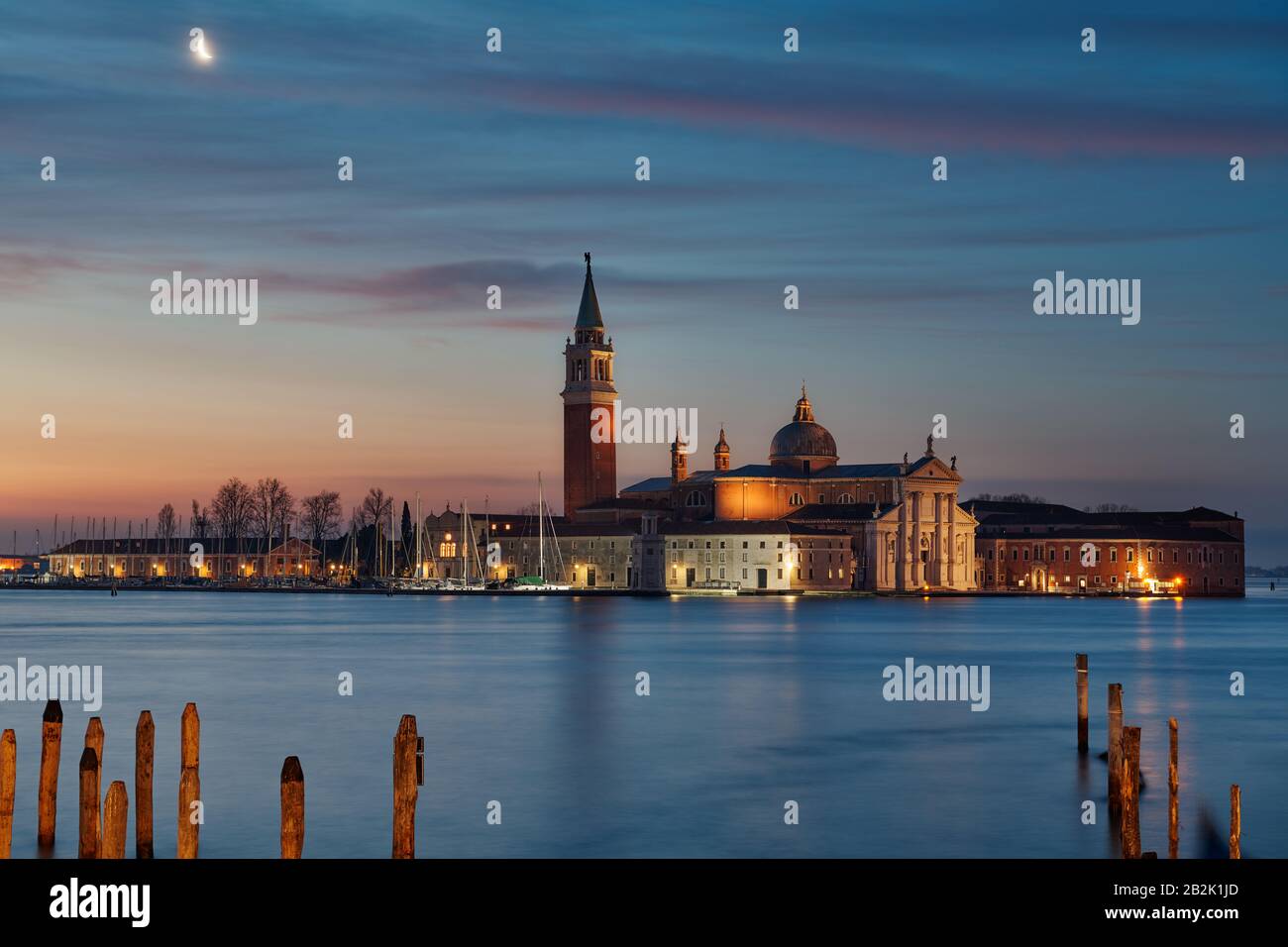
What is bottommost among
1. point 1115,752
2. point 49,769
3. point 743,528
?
point 1115,752

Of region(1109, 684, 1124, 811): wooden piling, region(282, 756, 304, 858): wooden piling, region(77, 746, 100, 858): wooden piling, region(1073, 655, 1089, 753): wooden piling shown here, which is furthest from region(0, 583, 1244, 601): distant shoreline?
region(282, 756, 304, 858): wooden piling

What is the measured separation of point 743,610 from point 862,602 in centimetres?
2060

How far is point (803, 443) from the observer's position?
454ft

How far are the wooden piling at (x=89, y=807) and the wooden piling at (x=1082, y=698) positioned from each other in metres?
15.1

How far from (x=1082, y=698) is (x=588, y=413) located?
110 metres

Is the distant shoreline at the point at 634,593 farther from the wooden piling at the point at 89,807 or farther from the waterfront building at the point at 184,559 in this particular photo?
the wooden piling at the point at 89,807

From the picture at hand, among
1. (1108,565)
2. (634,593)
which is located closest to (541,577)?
(634,593)

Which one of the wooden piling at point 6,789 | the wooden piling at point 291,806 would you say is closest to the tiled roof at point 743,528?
the wooden piling at point 6,789

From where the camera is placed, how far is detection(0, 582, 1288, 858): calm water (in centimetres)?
2164

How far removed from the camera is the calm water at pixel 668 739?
71.0ft

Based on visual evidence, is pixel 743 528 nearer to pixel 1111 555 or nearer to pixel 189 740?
pixel 1111 555

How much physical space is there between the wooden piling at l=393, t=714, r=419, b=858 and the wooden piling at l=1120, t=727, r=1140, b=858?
683 cm
